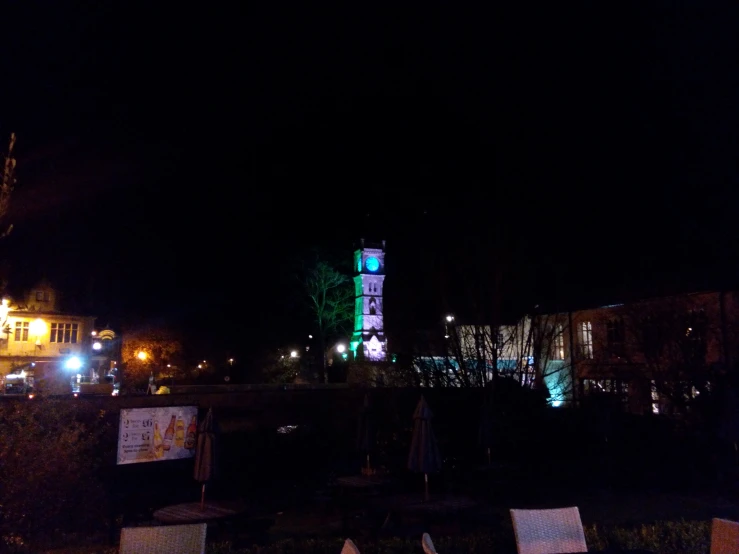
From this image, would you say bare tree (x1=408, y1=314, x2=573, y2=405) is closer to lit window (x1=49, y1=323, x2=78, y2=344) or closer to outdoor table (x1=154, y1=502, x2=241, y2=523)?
outdoor table (x1=154, y1=502, x2=241, y2=523)

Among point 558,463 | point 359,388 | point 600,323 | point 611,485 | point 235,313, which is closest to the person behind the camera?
point 611,485

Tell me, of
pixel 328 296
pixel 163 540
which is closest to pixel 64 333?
pixel 328 296

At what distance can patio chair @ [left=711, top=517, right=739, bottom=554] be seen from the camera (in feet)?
14.8

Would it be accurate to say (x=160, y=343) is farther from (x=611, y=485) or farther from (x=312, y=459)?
(x=611, y=485)

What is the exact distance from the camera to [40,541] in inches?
321

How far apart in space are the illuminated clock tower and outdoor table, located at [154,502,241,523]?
29.7 meters

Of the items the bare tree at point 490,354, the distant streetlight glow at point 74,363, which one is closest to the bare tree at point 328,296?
the distant streetlight glow at point 74,363

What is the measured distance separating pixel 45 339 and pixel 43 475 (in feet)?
134

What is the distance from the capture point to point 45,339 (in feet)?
145

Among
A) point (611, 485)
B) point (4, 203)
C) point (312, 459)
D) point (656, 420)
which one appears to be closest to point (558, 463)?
point (611, 485)

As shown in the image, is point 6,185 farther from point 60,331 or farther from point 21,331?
point 60,331

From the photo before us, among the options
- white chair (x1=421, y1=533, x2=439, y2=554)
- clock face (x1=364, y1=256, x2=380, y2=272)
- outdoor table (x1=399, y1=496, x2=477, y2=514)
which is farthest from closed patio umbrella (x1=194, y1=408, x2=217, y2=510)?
clock face (x1=364, y1=256, x2=380, y2=272)

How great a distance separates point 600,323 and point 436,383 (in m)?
13.2

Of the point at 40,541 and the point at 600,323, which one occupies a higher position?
the point at 600,323
